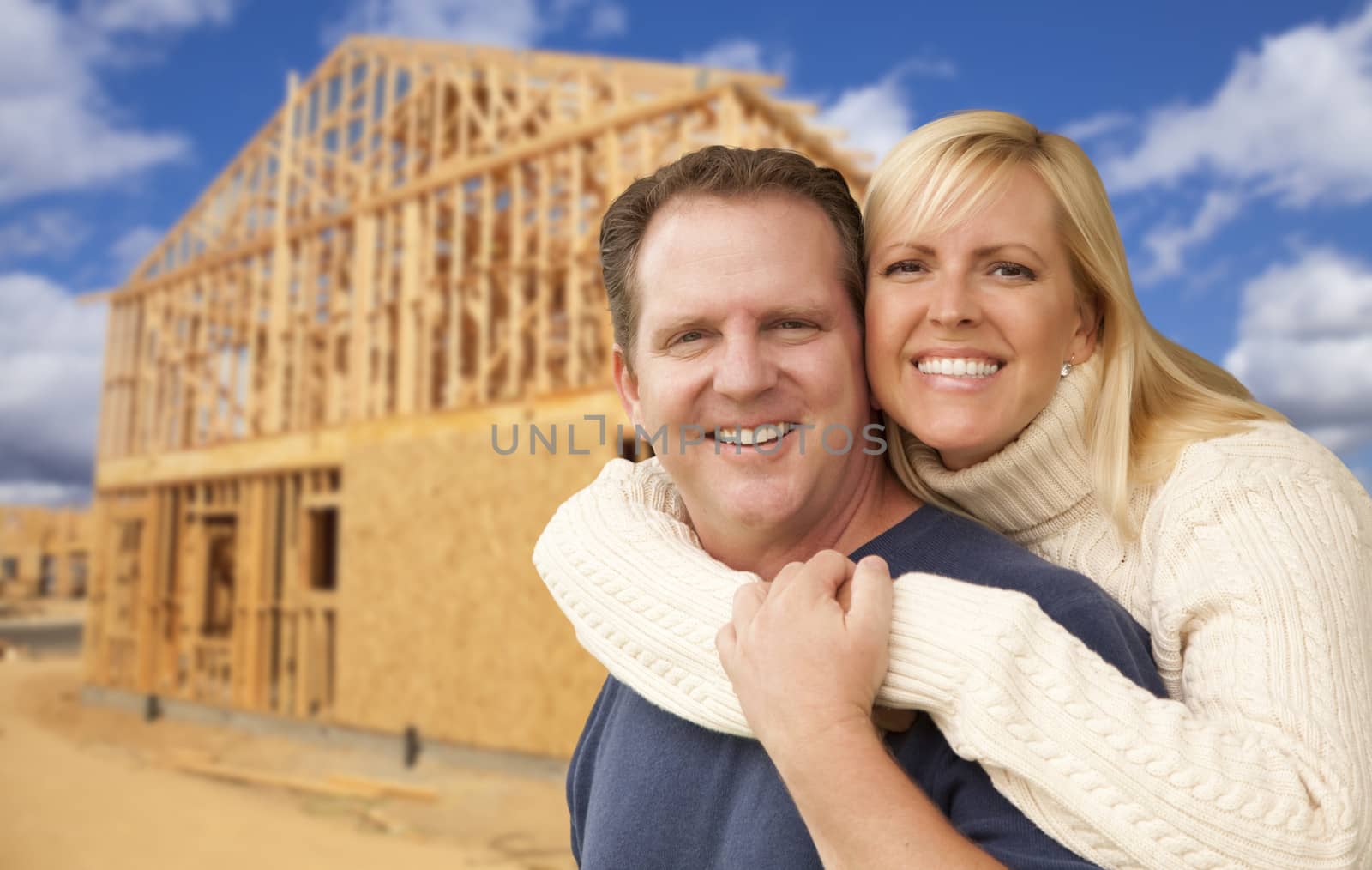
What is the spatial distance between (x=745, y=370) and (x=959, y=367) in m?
0.41

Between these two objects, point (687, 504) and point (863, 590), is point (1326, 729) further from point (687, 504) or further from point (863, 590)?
point (687, 504)

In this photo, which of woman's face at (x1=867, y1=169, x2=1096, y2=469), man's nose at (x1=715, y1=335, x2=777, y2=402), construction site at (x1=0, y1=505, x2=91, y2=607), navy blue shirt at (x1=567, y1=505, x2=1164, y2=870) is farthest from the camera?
construction site at (x1=0, y1=505, x2=91, y2=607)

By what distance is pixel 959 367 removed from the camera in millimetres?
1762

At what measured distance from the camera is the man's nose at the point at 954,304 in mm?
1726

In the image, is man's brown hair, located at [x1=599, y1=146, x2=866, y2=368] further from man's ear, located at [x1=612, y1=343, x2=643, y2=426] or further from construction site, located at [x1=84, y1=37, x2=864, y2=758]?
construction site, located at [x1=84, y1=37, x2=864, y2=758]

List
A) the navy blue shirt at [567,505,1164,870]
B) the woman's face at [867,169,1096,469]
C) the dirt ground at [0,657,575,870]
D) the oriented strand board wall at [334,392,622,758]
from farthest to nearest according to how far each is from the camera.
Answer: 1. the oriented strand board wall at [334,392,622,758]
2. the dirt ground at [0,657,575,870]
3. the woman's face at [867,169,1096,469]
4. the navy blue shirt at [567,505,1164,870]

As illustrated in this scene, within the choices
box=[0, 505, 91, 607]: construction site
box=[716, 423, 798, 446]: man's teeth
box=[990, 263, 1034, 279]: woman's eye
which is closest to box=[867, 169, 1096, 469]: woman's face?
box=[990, 263, 1034, 279]: woman's eye

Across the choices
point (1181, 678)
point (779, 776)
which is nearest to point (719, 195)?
point (779, 776)

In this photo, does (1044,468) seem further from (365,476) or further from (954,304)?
(365,476)

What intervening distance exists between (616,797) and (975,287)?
1110mm

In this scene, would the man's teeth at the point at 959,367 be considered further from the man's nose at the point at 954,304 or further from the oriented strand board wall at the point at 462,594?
the oriented strand board wall at the point at 462,594

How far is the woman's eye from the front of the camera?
1767mm

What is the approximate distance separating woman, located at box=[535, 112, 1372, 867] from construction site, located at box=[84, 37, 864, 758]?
6.69m

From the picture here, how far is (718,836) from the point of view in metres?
1.59
